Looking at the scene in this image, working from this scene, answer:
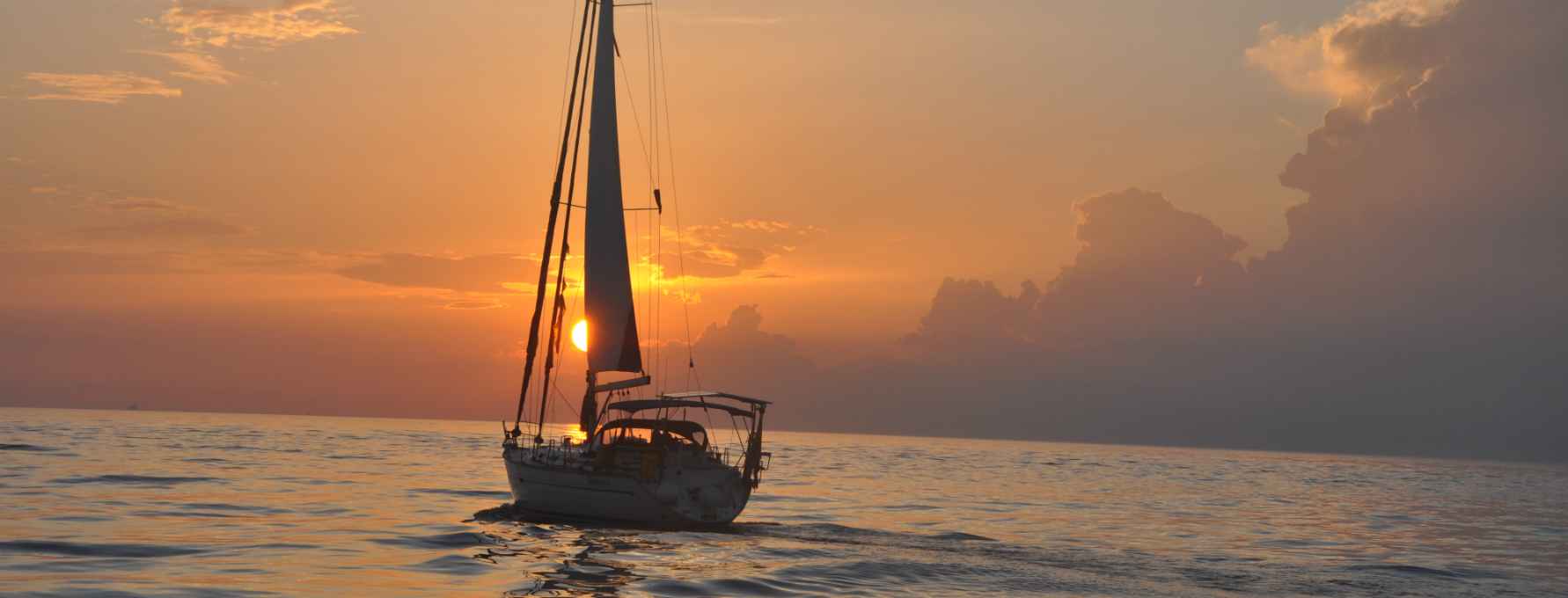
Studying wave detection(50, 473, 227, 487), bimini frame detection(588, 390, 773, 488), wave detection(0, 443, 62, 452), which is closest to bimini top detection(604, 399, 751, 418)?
bimini frame detection(588, 390, 773, 488)

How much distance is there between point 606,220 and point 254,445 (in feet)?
318

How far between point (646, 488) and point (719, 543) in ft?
10.1

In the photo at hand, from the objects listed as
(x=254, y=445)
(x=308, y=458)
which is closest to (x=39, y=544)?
(x=308, y=458)

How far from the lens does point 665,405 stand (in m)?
45.8

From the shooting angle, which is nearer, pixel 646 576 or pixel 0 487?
pixel 646 576

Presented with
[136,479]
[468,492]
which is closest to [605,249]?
[468,492]

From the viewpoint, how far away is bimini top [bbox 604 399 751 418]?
148 feet

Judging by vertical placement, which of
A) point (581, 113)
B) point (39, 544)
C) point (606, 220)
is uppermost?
point (581, 113)

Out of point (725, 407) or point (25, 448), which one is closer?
point (725, 407)

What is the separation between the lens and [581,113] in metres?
55.5

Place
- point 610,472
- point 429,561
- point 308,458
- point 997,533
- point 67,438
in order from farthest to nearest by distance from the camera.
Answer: point 67,438
point 308,458
point 997,533
point 610,472
point 429,561

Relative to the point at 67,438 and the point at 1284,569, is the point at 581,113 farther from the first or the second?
the point at 67,438

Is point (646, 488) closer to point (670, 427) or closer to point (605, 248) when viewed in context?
point (670, 427)

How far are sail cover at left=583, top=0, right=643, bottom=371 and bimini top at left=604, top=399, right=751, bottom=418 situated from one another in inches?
144
